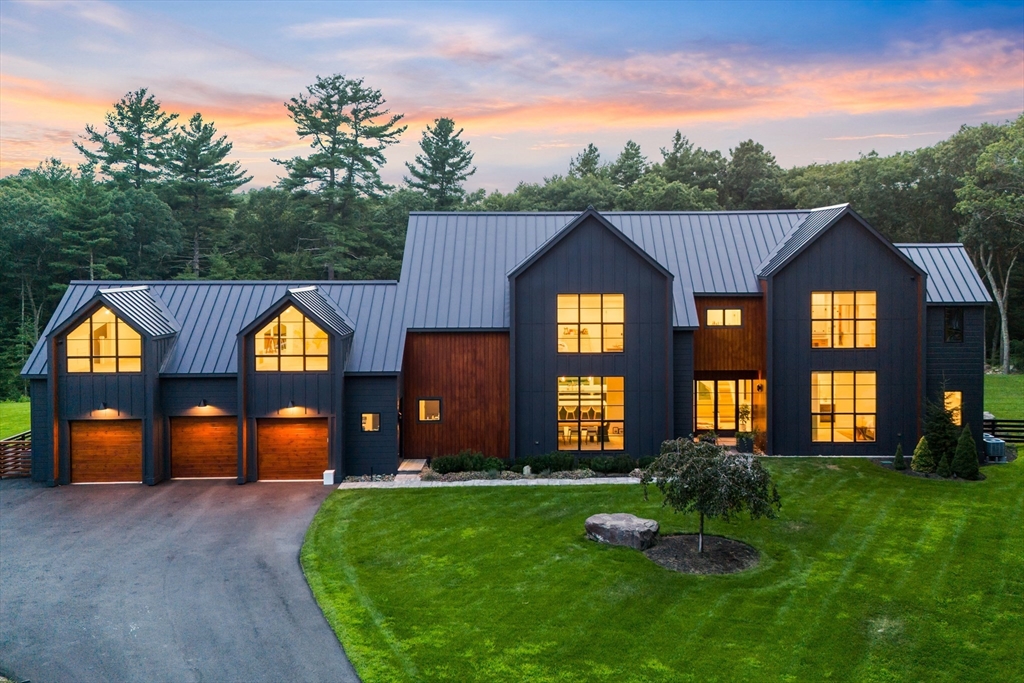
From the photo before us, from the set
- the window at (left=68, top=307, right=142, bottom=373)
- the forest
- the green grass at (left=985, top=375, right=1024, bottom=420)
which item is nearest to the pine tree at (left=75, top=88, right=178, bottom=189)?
the forest

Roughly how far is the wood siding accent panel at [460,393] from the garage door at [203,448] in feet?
18.5

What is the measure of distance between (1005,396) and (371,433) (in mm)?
34734

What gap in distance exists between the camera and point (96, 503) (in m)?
21.1

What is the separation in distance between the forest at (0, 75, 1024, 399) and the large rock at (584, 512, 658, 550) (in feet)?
125

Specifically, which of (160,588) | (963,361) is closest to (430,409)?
(160,588)

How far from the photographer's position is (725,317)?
26953 mm

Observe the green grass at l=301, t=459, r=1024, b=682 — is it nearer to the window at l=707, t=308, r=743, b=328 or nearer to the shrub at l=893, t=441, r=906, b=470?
the shrub at l=893, t=441, r=906, b=470

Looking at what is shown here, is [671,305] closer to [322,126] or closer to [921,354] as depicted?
[921,354]

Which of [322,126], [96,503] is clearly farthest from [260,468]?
[322,126]

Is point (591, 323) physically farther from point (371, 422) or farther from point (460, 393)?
point (371, 422)

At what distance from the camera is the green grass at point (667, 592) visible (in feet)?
38.1

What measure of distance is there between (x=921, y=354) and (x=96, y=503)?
26165 mm

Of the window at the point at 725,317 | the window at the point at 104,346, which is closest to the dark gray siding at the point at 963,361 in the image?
the window at the point at 725,317

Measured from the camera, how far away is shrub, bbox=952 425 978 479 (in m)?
22.4
